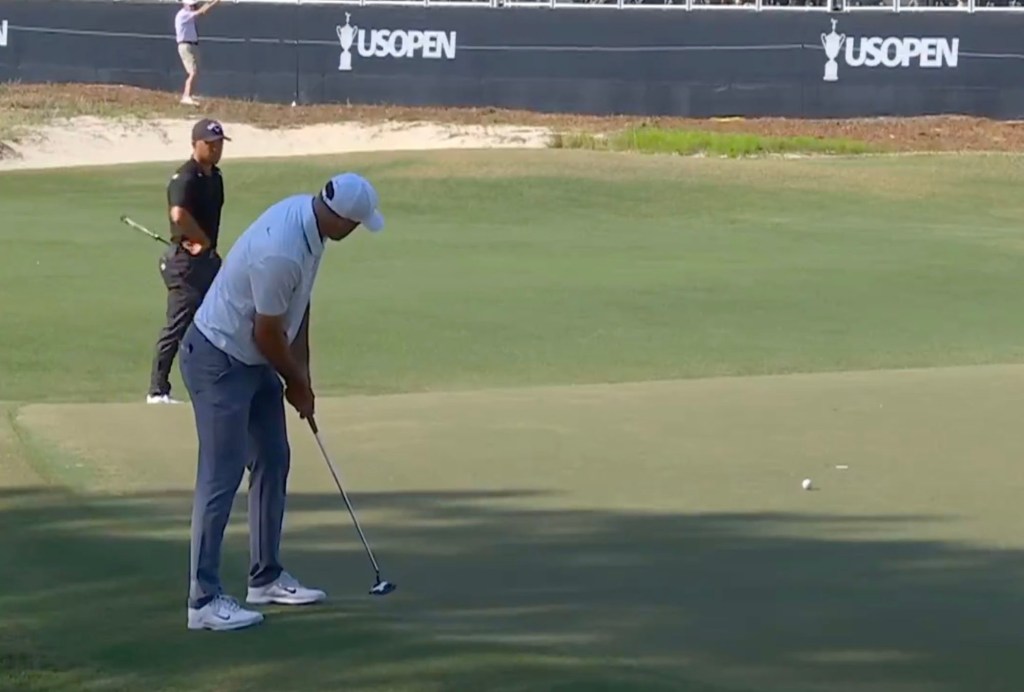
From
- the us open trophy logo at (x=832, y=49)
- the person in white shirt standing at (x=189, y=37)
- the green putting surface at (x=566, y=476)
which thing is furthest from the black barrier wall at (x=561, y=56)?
the green putting surface at (x=566, y=476)

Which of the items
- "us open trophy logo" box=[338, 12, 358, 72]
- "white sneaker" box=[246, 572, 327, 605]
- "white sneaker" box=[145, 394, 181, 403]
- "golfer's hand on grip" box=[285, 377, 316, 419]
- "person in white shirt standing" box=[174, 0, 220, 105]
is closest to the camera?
"golfer's hand on grip" box=[285, 377, 316, 419]

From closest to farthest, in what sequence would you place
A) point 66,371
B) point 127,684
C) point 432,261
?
1. point 127,684
2. point 66,371
3. point 432,261

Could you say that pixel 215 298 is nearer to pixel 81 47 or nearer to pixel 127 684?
pixel 127 684

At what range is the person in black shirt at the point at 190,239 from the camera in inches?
503

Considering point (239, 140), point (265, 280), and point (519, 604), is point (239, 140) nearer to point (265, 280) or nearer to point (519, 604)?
point (519, 604)

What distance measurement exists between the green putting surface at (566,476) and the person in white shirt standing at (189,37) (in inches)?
545

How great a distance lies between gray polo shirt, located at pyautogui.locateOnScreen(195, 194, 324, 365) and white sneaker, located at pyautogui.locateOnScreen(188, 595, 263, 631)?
2.84 feet

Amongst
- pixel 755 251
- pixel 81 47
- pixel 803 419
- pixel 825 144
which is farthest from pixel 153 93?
pixel 803 419

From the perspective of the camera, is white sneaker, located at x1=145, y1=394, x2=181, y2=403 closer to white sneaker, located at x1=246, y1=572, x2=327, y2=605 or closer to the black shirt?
the black shirt

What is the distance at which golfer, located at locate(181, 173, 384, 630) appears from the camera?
22.9 ft

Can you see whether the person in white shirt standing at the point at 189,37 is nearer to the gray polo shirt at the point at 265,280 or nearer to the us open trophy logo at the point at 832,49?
the us open trophy logo at the point at 832,49

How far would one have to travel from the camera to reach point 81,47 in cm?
3856

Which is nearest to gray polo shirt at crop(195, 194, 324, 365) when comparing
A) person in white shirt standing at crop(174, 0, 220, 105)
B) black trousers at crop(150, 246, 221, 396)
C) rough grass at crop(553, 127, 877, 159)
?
black trousers at crop(150, 246, 221, 396)

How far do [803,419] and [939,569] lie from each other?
3873 mm
